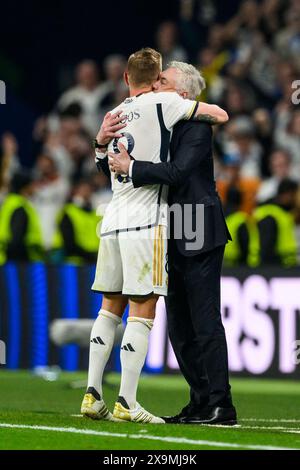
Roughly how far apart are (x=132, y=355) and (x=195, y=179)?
45.2 inches

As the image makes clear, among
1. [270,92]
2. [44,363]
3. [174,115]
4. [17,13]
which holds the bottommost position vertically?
[44,363]

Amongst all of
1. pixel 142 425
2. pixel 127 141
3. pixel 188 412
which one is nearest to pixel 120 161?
pixel 127 141

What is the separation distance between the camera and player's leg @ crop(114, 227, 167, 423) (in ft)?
26.8

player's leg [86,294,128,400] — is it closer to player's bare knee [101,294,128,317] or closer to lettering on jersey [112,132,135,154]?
player's bare knee [101,294,128,317]

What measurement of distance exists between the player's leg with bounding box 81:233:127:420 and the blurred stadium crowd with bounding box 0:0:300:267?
607 cm

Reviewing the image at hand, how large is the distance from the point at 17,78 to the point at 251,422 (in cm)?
1412

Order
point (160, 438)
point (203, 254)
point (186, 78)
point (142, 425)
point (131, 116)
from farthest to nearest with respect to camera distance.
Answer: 1. point (186, 78)
2. point (203, 254)
3. point (131, 116)
4. point (142, 425)
5. point (160, 438)

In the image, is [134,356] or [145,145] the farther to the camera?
[145,145]

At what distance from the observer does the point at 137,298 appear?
26.9ft

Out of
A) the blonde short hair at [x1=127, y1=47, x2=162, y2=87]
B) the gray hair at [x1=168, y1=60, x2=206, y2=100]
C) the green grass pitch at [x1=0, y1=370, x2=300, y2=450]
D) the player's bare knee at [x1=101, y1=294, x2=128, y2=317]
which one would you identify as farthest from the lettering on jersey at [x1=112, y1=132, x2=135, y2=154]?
the green grass pitch at [x1=0, y1=370, x2=300, y2=450]

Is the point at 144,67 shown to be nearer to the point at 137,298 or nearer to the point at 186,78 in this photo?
the point at 186,78

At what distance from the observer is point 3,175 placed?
58.2 ft

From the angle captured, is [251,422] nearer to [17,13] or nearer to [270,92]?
[270,92]
